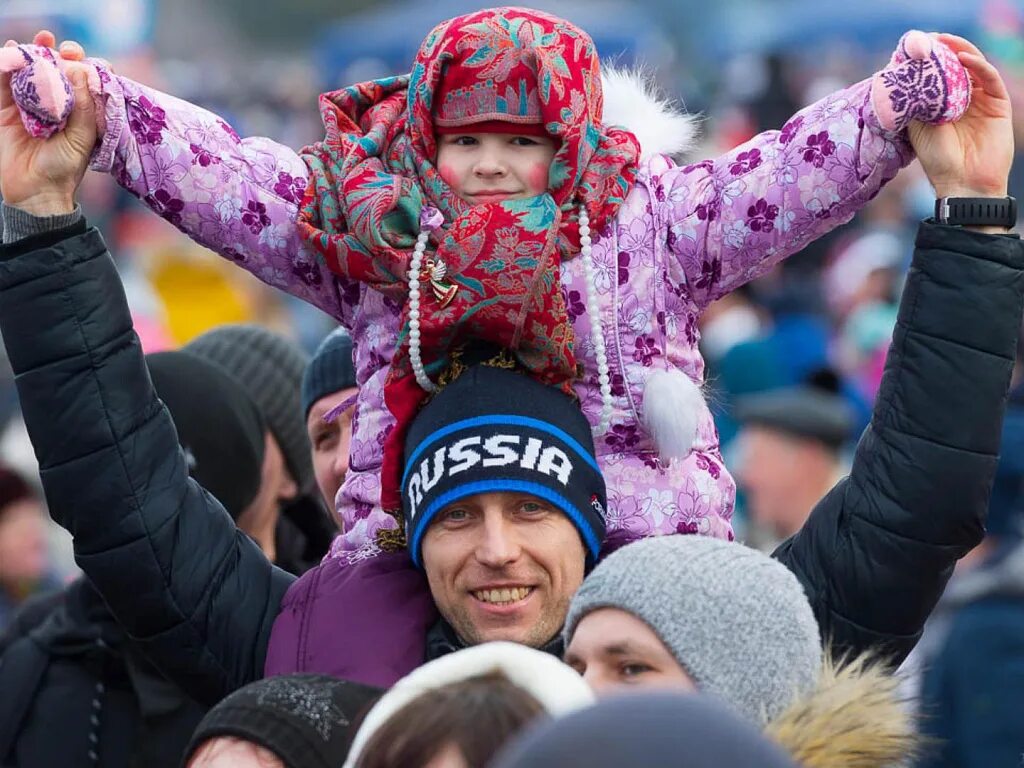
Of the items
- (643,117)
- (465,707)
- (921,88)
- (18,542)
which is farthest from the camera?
(18,542)

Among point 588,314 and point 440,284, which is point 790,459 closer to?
point 588,314

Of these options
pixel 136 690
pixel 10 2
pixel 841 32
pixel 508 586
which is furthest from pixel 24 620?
pixel 841 32

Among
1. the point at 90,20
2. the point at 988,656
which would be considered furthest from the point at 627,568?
the point at 90,20

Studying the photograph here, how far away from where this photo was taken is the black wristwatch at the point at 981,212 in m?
3.19

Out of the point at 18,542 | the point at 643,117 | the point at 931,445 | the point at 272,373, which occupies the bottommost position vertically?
the point at 18,542

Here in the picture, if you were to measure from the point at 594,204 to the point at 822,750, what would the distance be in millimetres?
1114

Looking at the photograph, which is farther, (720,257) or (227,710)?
(720,257)

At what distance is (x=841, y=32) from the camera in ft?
63.7

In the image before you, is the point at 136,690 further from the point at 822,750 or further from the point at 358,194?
the point at 822,750

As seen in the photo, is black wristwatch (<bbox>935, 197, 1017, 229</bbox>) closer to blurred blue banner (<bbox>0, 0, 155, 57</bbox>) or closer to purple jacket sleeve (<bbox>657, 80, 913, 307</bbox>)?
purple jacket sleeve (<bbox>657, 80, 913, 307</bbox>)

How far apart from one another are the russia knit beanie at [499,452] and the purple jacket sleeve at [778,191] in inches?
13.1

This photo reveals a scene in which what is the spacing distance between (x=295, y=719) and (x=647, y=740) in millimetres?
998

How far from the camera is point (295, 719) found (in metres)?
2.57

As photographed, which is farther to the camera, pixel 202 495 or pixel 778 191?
pixel 202 495
